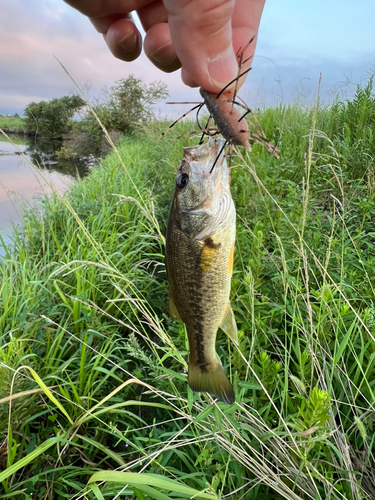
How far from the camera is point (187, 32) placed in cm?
124

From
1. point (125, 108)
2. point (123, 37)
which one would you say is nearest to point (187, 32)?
point (123, 37)

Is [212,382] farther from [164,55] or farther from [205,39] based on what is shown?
[164,55]

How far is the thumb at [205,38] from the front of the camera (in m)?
1.18

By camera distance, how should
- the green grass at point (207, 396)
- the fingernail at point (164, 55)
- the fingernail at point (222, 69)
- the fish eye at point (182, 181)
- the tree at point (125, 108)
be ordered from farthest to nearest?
the tree at point (125, 108), the fingernail at point (164, 55), the green grass at point (207, 396), the fish eye at point (182, 181), the fingernail at point (222, 69)

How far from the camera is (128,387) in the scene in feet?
8.16

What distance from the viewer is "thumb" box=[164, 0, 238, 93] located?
1181 millimetres

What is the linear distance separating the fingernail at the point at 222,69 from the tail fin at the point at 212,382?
113 cm

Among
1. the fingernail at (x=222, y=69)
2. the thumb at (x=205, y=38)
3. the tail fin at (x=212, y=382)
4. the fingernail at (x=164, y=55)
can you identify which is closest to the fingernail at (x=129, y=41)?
the fingernail at (x=164, y=55)

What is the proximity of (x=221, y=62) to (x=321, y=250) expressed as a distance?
1.94 meters

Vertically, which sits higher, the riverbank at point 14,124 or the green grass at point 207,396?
the riverbank at point 14,124

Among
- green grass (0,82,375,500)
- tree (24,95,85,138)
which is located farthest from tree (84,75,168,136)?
green grass (0,82,375,500)

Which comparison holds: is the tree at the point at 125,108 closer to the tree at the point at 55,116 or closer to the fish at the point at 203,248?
the tree at the point at 55,116

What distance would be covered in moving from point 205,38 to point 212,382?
136 cm

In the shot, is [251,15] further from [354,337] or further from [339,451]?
[339,451]
